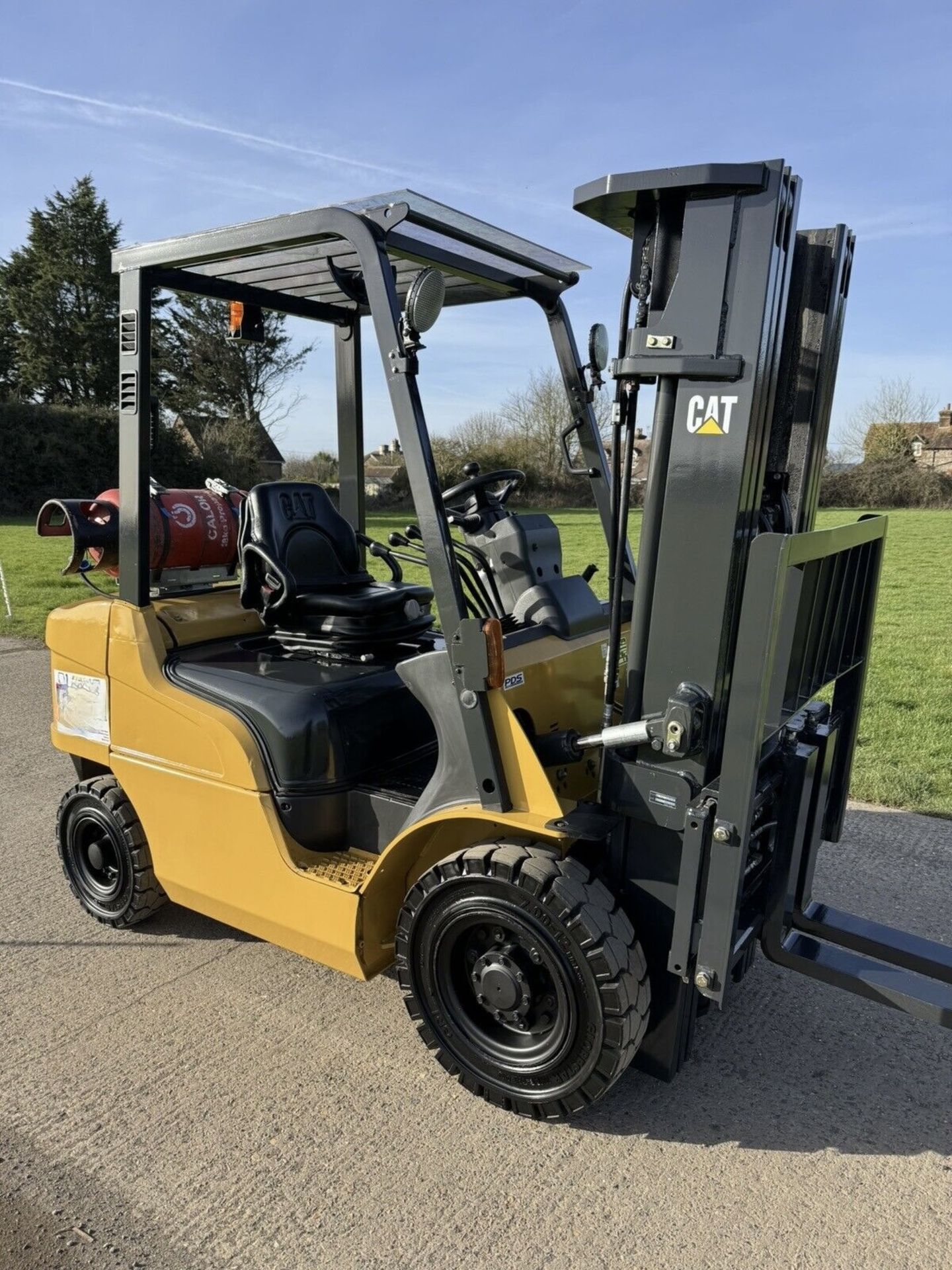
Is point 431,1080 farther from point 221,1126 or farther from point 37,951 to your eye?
point 37,951

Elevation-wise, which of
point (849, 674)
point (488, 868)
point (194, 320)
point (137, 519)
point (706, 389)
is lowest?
point (488, 868)

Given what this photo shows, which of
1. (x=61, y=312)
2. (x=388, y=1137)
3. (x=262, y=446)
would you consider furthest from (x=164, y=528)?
(x=61, y=312)

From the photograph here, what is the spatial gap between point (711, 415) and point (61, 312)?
41.6 metres

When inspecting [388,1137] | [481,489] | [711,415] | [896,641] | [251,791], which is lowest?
[388,1137]

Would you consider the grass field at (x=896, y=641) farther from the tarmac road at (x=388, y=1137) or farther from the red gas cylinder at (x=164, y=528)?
the red gas cylinder at (x=164, y=528)

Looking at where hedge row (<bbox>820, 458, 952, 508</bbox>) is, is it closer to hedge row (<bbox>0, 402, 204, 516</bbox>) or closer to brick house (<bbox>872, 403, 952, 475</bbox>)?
brick house (<bbox>872, 403, 952, 475</bbox>)

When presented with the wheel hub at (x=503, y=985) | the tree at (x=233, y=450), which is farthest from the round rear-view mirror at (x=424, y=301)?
the tree at (x=233, y=450)

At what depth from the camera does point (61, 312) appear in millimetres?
38188

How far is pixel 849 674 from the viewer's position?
11.2 feet

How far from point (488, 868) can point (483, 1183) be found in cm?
84

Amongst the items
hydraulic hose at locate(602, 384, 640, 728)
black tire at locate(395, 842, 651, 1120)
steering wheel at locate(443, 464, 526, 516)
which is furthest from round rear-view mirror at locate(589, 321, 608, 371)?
black tire at locate(395, 842, 651, 1120)

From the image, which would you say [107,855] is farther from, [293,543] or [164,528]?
[293,543]

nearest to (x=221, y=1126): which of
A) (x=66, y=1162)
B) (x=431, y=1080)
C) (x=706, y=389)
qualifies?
(x=66, y=1162)

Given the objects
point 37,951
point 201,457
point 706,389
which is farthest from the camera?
point 201,457
